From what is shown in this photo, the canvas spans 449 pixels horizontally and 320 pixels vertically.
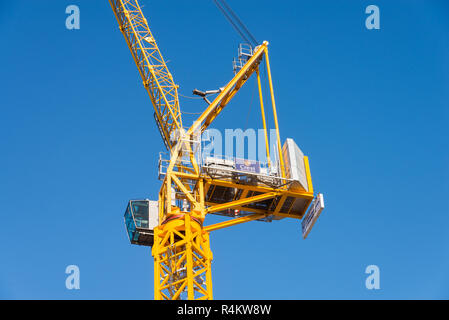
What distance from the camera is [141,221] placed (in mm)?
97062

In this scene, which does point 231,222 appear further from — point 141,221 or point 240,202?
point 141,221

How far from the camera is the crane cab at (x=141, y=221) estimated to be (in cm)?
9669

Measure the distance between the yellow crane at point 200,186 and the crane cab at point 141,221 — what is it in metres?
18.0

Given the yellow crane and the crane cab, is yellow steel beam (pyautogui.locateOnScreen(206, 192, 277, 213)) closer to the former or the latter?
the yellow crane

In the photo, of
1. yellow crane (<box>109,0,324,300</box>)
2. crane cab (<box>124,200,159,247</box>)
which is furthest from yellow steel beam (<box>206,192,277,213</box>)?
crane cab (<box>124,200,159,247</box>)

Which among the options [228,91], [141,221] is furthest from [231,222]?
[141,221]

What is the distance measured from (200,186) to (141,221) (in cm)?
2988

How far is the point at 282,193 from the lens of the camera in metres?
71.3

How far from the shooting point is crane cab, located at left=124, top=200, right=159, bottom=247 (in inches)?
3807

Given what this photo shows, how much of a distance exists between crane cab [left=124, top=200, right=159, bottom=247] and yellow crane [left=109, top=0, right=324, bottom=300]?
59.1 ft

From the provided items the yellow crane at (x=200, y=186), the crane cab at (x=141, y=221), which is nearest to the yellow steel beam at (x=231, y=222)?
the yellow crane at (x=200, y=186)

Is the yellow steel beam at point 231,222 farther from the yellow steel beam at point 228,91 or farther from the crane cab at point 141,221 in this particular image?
the crane cab at point 141,221
